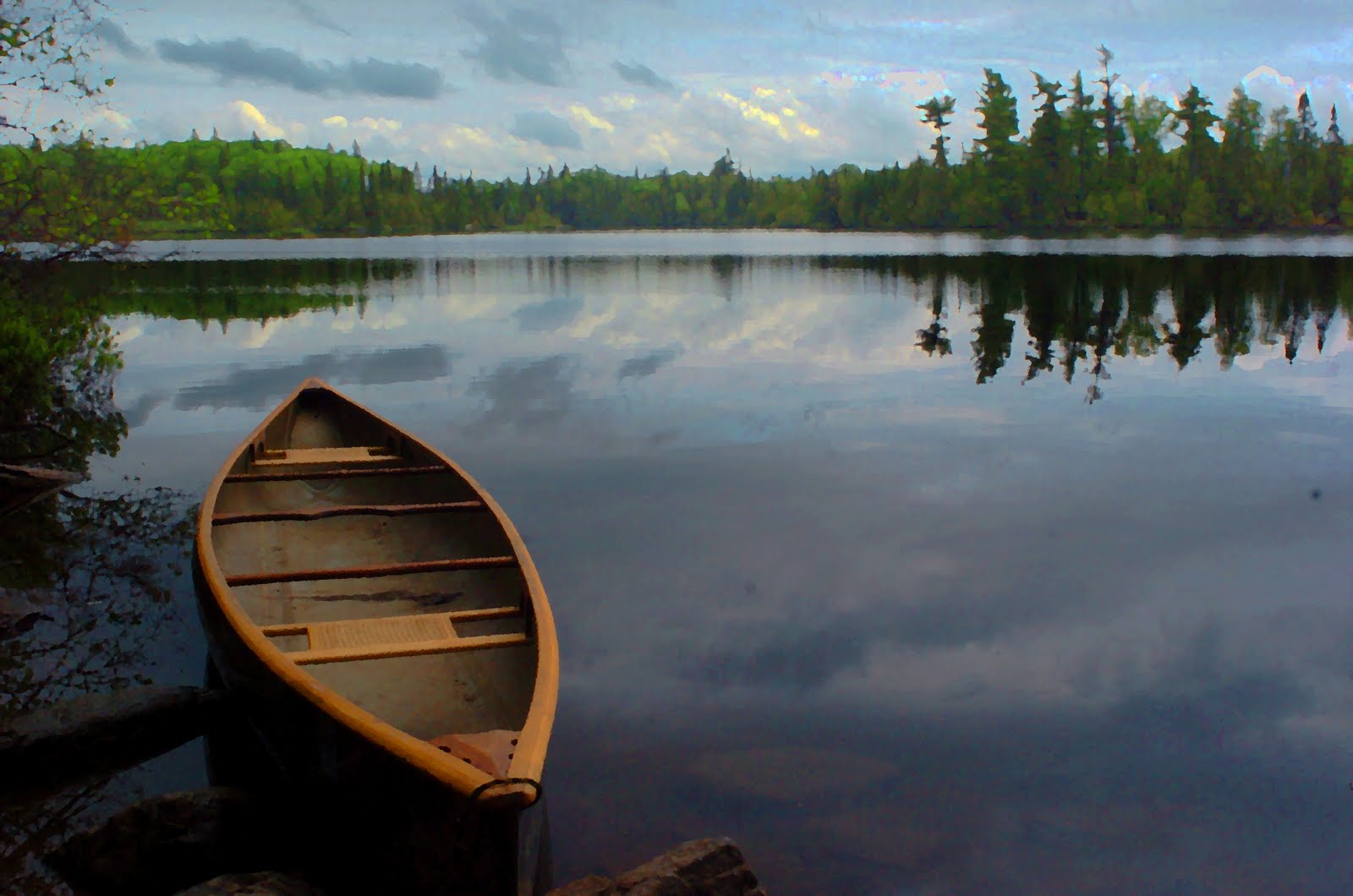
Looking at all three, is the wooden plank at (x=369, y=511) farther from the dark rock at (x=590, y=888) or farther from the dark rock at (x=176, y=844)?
the dark rock at (x=590, y=888)

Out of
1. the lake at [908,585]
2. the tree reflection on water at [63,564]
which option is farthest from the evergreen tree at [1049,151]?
the tree reflection on water at [63,564]

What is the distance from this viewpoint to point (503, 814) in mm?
4953

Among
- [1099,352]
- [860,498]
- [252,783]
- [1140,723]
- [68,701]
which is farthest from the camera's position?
[1099,352]

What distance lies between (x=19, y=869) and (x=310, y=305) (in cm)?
4133

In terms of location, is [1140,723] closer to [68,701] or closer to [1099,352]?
[68,701]

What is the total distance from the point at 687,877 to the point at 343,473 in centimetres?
811

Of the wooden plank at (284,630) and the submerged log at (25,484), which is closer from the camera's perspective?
the wooden plank at (284,630)

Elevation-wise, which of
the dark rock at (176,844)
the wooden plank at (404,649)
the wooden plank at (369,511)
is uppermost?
the wooden plank at (369,511)

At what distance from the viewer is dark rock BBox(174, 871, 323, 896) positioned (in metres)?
5.60

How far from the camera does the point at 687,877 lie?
5.84 meters

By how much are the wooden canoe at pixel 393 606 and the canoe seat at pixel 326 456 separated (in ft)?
0.09

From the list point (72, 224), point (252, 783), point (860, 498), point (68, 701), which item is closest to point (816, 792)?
point (252, 783)

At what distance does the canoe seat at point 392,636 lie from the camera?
7160 millimetres

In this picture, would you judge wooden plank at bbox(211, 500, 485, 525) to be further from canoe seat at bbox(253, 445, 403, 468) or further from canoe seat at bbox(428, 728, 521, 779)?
canoe seat at bbox(428, 728, 521, 779)
